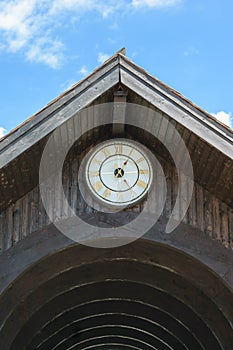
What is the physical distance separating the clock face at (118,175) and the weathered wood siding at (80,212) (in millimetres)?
207

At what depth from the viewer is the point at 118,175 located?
416 inches

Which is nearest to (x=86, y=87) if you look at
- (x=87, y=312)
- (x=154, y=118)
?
(x=154, y=118)

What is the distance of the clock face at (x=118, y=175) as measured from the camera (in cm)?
1053

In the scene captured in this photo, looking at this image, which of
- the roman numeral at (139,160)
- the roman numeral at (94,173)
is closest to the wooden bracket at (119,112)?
the roman numeral at (139,160)

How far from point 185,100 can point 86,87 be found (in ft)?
3.94

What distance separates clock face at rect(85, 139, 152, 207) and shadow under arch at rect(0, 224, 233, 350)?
644mm

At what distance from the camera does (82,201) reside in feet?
34.8

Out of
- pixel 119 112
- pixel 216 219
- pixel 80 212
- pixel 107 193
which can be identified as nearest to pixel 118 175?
pixel 107 193

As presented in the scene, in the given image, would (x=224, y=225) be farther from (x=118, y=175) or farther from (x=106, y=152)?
(x=106, y=152)

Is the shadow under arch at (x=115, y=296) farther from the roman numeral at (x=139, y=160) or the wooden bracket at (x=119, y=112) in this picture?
the wooden bracket at (x=119, y=112)

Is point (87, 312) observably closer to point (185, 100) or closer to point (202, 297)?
point (202, 297)

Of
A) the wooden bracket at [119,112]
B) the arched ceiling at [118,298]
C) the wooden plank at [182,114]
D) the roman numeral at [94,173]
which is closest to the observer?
the wooden plank at [182,114]

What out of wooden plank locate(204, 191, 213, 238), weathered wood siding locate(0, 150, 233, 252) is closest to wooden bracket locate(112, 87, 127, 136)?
weathered wood siding locate(0, 150, 233, 252)

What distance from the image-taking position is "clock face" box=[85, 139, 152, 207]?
10.5m
